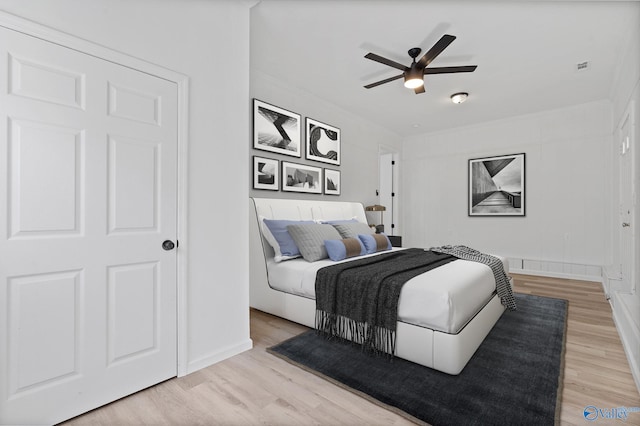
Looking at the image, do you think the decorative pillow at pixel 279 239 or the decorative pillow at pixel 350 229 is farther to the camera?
the decorative pillow at pixel 350 229

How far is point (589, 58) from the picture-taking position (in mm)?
3311

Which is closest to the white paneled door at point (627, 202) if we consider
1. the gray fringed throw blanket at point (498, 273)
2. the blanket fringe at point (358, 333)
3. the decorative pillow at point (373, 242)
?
the gray fringed throw blanket at point (498, 273)

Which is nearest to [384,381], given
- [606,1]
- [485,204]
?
[606,1]

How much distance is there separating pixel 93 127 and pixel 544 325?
12.5 ft

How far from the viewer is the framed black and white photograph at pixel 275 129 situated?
3.66 metres

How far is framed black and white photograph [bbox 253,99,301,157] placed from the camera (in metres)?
3.66

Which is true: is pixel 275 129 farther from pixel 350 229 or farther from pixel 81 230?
pixel 81 230

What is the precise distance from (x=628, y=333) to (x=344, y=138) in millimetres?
3925

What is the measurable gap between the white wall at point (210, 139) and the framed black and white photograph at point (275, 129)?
1.24 m

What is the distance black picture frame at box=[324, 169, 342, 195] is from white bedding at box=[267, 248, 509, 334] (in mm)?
1938

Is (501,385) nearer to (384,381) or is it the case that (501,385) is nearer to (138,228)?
(384,381)

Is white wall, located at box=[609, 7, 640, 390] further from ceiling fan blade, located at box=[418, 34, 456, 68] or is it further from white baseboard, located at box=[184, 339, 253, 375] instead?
white baseboard, located at box=[184, 339, 253, 375]

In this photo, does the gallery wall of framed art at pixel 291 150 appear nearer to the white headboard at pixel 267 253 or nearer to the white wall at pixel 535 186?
the white headboard at pixel 267 253

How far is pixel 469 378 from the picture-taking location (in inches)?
76.8
